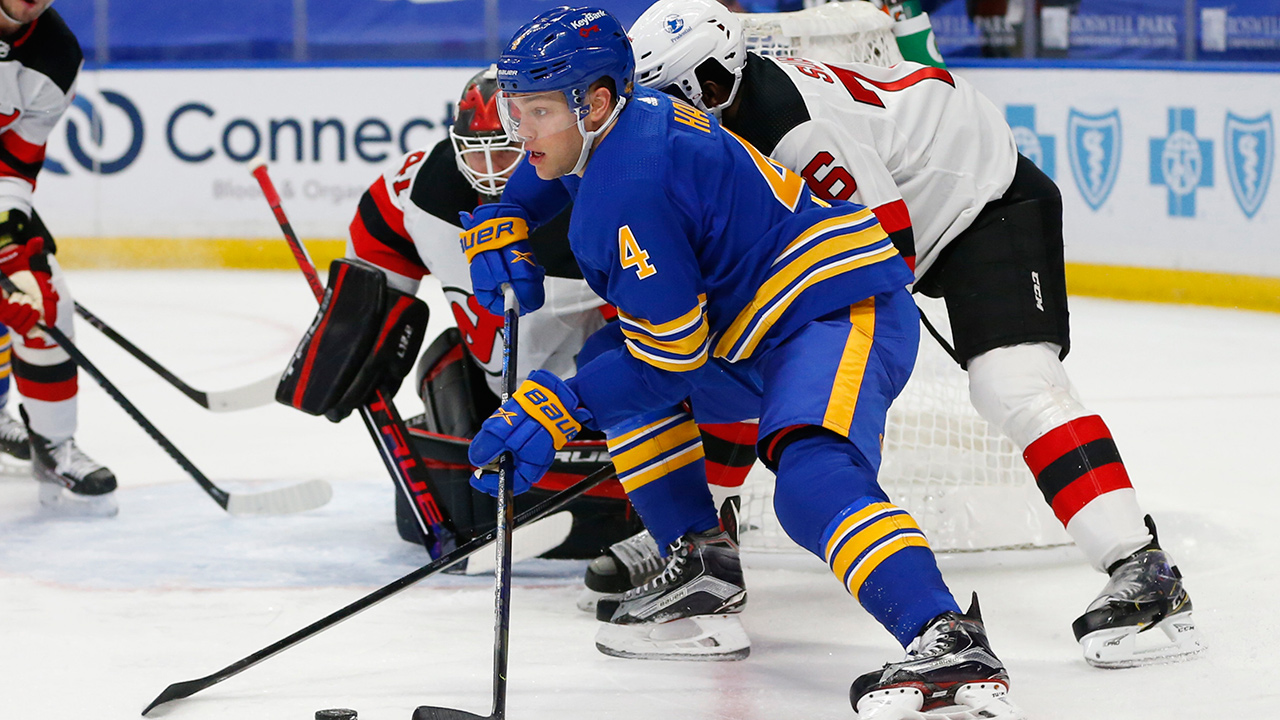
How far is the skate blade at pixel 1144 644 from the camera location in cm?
224

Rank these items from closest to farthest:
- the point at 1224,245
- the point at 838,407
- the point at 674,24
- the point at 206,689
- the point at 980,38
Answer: the point at 838,407
the point at 206,689
the point at 674,24
the point at 1224,245
the point at 980,38

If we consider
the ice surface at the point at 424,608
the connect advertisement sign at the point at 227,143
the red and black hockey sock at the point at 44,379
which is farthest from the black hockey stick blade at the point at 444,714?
the connect advertisement sign at the point at 227,143

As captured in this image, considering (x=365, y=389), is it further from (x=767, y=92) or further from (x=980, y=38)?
(x=980, y=38)

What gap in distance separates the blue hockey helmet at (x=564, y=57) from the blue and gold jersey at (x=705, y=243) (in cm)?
7

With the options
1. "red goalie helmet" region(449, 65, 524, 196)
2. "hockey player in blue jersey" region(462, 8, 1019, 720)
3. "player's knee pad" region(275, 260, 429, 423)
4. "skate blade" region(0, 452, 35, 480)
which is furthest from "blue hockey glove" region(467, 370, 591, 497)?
"skate blade" region(0, 452, 35, 480)

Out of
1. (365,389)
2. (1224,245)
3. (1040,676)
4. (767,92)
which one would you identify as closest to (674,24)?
(767,92)

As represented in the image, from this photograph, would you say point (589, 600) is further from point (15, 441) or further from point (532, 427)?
point (15, 441)

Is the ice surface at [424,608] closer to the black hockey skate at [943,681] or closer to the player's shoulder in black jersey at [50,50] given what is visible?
the black hockey skate at [943,681]

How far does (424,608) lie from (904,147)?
1.11 meters

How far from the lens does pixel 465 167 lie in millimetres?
2723

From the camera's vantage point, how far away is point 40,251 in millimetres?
3365

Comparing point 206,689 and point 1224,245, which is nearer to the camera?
point 206,689

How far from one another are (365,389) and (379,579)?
1.15 ft

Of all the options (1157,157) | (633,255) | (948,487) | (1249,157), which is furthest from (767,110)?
(1157,157)
